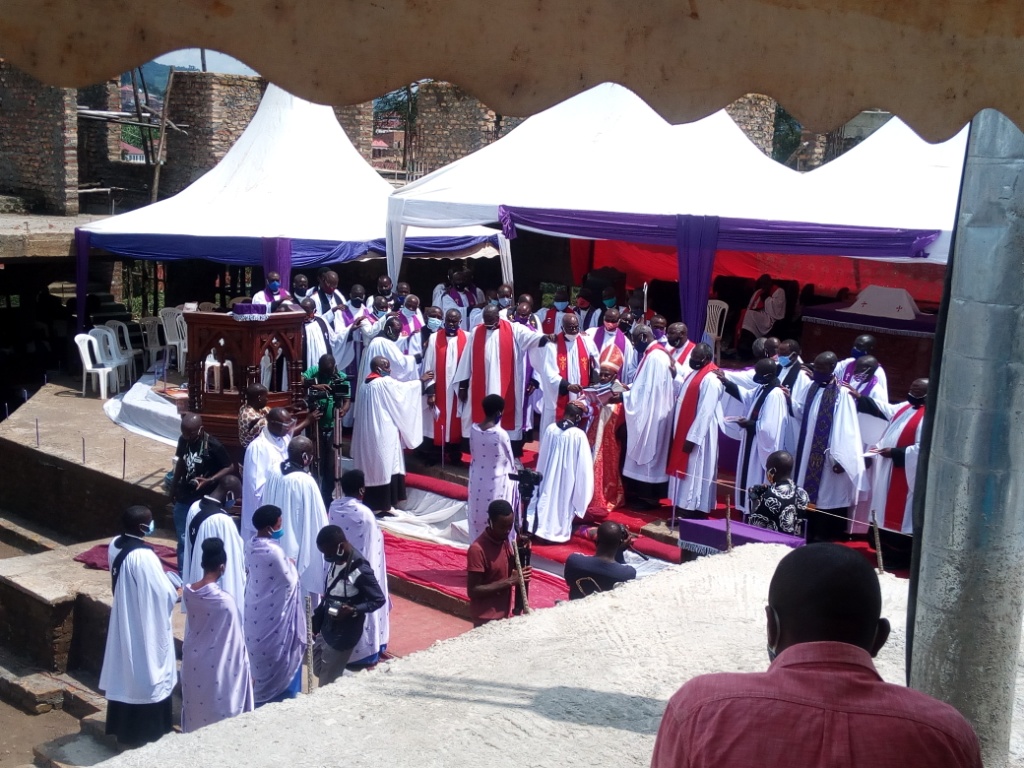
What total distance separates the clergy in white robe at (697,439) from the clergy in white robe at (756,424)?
15 centimetres

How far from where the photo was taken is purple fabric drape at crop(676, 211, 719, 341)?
1107cm

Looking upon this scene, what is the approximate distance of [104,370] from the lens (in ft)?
48.6

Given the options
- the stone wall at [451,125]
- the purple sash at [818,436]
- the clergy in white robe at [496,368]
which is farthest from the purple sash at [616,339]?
the stone wall at [451,125]

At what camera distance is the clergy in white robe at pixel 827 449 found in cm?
864

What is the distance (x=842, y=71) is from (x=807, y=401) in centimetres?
633

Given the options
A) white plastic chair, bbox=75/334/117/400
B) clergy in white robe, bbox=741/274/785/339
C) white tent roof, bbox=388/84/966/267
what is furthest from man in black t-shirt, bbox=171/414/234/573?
clergy in white robe, bbox=741/274/785/339

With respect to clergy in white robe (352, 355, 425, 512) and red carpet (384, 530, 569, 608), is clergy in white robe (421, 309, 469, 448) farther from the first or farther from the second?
red carpet (384, 530, 569, 608)

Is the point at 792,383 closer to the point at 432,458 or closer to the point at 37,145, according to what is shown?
the point at 432,458

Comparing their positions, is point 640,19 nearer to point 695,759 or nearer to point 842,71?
point 842,71

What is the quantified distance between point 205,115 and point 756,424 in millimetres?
15626

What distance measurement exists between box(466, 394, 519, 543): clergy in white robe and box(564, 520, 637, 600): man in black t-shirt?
2.07 m

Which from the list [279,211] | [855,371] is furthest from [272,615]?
[279,211]

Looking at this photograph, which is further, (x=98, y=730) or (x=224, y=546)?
(x=98, y=730)

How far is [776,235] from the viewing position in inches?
428
